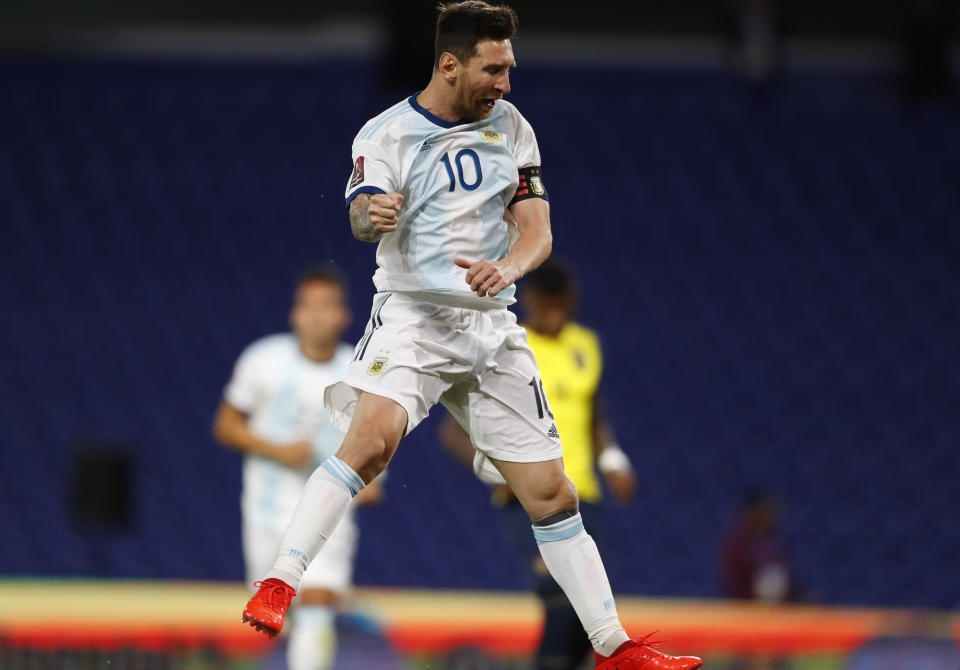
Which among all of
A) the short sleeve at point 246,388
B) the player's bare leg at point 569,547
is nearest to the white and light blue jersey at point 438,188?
the player's bare leg at point 569,547

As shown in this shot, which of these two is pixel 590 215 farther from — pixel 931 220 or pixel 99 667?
pixel 99 667

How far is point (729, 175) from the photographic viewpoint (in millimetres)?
11172

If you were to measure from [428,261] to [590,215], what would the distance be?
7.69 m

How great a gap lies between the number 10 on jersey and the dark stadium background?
7.08 meters

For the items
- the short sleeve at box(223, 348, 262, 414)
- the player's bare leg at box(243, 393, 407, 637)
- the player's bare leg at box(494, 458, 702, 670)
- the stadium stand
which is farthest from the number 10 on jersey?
the stadium stand

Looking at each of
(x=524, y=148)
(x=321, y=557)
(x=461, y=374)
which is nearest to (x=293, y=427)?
(x=321, y=557)

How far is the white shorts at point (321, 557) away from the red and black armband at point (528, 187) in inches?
92.6

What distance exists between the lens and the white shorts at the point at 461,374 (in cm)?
351

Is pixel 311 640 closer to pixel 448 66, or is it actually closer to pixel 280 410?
pixel 280 410

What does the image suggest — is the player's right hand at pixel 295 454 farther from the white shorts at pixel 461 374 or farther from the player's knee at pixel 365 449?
the player's knee at pixel 365 449

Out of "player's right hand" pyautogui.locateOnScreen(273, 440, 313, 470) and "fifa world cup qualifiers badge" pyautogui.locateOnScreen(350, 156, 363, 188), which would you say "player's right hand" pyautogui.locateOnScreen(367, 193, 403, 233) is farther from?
"player's right hand" pyautogui.locateOnScreen(273, 440, 313, 470)

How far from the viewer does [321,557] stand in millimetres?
5711

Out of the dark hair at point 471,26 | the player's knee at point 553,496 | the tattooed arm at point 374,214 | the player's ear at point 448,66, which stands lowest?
the player's knee at point 553,496

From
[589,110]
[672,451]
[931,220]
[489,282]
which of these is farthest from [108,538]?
[489,282]
